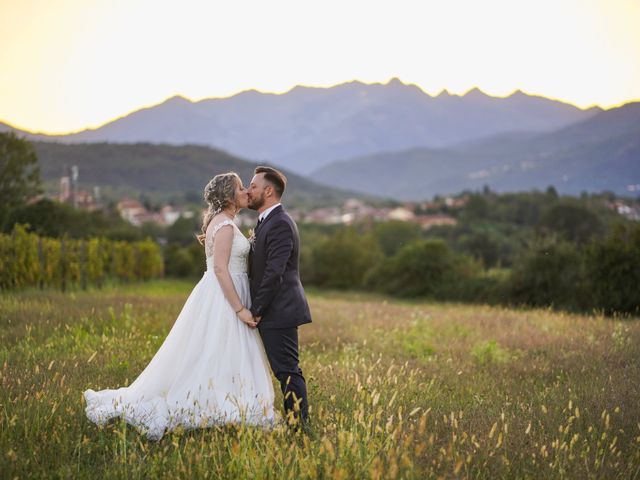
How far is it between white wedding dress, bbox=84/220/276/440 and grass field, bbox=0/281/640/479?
21 centimetres

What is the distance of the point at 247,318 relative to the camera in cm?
582

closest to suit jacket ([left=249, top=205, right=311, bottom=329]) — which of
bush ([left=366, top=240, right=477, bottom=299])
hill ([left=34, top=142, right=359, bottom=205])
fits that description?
bush ([left=366, top=240, right=477, bottom=299])

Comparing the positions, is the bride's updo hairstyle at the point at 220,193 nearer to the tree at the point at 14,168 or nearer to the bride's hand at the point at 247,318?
the bride's hand at the point at 247,318

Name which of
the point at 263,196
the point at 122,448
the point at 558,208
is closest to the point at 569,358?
the point at 263,196

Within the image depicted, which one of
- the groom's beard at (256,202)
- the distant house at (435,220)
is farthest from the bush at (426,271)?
the distant house at (435,220)

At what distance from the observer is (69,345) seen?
8.92 m

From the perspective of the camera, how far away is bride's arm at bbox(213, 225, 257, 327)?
19.2 feet

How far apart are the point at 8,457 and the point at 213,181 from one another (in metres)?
2.93

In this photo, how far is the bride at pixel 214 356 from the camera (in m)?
5.74

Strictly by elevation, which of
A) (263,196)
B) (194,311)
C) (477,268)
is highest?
(263,196)

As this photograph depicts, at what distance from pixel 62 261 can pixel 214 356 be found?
2210cm

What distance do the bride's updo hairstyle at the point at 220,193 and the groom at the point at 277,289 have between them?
274 millimetres

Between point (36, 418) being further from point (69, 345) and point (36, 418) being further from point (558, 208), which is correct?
point (558, 208)

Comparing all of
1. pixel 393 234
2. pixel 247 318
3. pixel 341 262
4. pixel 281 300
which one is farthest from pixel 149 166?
pixel 281 300
